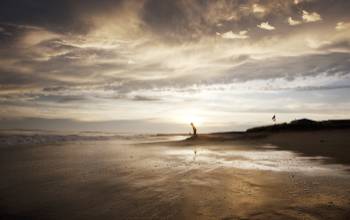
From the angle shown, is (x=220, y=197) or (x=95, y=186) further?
(x=95, y=186)

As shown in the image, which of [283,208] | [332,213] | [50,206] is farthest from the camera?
[50,206]

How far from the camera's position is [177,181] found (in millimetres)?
8797

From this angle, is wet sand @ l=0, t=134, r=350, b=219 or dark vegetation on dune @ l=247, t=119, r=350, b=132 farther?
dark vegetation on dune @ l=247, t=119, r=350, b=132

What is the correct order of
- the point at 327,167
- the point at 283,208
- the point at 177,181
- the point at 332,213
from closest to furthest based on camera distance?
the point at 332,213
the point at 283,208
the point at 177,181
the point at 327,167

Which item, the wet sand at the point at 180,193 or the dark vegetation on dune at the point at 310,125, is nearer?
the wet sand at the point at 180,193

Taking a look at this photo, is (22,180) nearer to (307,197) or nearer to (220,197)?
(220,197)

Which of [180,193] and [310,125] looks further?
[310,125]

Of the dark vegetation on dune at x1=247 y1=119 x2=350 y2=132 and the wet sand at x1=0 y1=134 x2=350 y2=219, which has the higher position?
the dark vegetation on dune at x1=247 y1=119 x2=350 y2=132

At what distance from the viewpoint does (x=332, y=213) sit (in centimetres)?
534

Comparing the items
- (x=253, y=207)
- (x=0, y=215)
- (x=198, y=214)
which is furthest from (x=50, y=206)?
(x=253, y=207)

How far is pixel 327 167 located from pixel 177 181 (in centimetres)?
562

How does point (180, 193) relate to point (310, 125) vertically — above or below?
below

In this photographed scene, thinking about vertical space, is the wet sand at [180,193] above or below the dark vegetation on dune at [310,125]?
below

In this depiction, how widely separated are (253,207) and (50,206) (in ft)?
13.5
